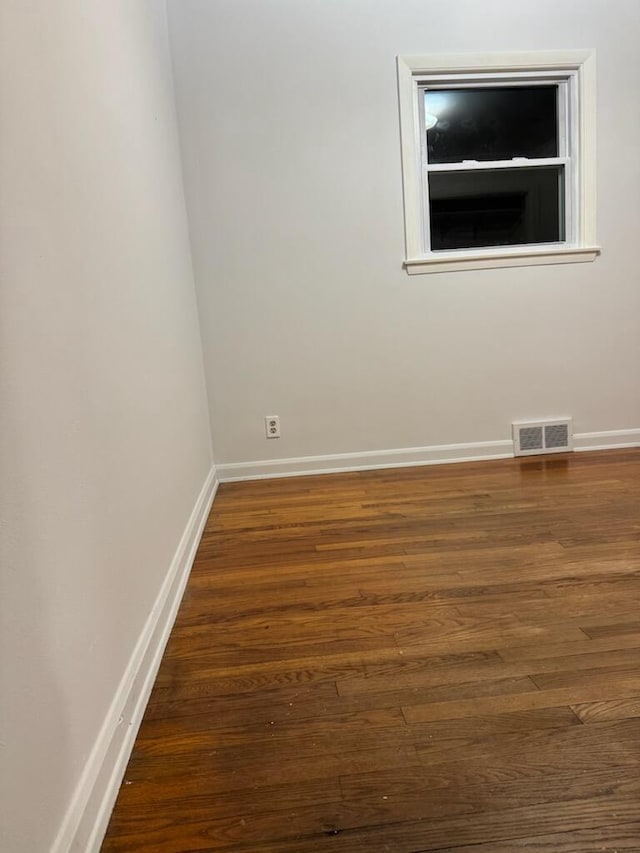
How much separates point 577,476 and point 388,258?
1478 mm

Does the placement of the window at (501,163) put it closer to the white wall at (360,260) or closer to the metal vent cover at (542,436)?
the white wall at (360,260)

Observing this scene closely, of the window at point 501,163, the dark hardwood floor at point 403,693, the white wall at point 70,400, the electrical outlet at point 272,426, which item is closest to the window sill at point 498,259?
the window at point 501,163

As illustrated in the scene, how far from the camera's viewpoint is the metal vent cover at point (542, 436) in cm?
336

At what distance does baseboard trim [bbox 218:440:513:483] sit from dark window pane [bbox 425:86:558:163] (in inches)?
61.7

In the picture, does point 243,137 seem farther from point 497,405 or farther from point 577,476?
point 577,476

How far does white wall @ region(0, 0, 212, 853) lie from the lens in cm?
87

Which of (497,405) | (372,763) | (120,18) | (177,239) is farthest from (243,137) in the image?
(372,763)

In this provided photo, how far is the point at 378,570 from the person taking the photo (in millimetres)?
2080

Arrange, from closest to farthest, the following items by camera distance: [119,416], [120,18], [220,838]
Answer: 1. [220,838]
2. [119,416]
3. [120,18]

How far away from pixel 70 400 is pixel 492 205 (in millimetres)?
2810

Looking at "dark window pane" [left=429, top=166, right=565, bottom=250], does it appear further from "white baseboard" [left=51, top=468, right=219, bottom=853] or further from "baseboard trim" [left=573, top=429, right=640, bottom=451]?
"white baseboard" [left=51, top=468, right=219, bottom=853]

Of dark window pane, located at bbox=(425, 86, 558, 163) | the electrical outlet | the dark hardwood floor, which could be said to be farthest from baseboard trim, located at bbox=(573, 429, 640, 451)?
the electrical outlet

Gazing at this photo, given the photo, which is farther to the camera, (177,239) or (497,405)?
(497,405)

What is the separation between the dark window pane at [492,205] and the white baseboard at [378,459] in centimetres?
112
